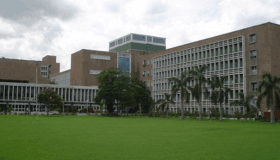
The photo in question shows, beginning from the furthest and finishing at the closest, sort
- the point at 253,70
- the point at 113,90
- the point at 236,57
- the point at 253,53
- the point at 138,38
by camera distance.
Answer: the point at 138,38, the point at 236,57, the point at 113,90, the point at 253,53, the point at 253,70

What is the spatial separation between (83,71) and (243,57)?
2253 inches

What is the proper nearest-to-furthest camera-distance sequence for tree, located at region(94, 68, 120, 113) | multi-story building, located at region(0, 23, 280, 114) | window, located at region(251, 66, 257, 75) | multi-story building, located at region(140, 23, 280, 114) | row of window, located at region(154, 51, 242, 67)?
multi-story building, located at region(140, 23, 280, 114) → multi-story building, located at region(0, 23, 280, 114) → window, located at region(251, 66, 257, 75) → tree, located at region(94, 68, 120, 113) → row of window, located at region(154, 51, 242, 67)

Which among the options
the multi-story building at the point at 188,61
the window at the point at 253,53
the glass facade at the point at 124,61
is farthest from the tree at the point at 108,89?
the glass facade at the point at 124,61

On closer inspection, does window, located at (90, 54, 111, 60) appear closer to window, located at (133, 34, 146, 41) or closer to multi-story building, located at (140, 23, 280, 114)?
window, located at (133, 34, 146, 41)

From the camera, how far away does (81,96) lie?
99.5 meters

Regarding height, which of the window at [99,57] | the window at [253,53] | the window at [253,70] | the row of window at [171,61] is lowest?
the window at [253,70]

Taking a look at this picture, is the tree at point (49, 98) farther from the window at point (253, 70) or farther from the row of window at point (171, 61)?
the window at point (253, 70)

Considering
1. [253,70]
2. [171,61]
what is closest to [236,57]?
[253,70]

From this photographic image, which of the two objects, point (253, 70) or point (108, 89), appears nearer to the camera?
point (253, 70)

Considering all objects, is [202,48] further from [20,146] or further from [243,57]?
[20,146]

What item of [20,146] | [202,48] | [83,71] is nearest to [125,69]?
[83,71]

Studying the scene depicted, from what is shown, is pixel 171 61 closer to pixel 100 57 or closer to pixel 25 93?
pixel 100 57

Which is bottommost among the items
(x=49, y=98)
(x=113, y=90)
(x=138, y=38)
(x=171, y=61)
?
(x=49, y=98)

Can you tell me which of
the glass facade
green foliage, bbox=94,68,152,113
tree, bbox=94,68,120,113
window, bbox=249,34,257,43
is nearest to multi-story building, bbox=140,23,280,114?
window, bbox=249,34,257,43
